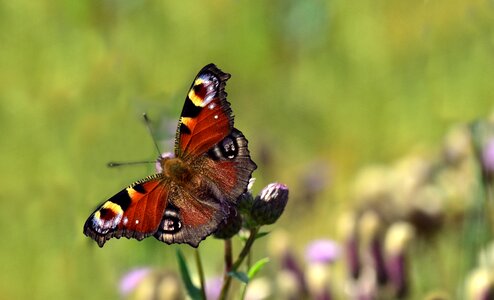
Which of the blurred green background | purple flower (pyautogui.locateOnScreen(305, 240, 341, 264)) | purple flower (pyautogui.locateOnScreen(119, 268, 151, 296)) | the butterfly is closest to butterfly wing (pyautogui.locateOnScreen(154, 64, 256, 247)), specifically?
the butterfly

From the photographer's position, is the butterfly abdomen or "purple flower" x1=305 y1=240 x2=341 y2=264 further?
"purple flower" x1=305 y1=240 x2=341 y2=264

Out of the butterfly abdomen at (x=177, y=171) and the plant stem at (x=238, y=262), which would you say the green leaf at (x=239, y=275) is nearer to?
the plant stem at (x=238, y=262)

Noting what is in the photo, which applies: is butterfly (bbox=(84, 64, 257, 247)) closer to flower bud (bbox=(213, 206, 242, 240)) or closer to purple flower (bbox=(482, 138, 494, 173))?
flower bud (bbox=(213, 206, 242, 240))

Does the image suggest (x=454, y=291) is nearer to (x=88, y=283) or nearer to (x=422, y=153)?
(x=422, y=153)

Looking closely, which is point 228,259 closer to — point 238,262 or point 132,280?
point 238,262

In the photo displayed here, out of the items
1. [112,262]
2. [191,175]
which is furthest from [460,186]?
[191,175]

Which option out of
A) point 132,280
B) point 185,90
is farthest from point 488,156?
point 132,280
